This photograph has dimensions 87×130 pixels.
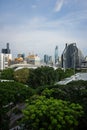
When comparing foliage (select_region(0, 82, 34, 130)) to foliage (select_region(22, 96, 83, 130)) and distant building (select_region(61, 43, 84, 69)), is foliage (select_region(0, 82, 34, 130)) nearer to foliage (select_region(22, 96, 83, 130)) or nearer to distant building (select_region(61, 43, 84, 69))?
foliage (select_region(22, 96, 83, 130))

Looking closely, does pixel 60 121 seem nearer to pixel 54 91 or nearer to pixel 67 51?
pixel 54 91

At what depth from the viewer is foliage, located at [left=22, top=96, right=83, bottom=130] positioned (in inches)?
576

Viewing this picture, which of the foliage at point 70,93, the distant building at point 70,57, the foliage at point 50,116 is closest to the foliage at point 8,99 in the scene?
the foliage at point 70,93

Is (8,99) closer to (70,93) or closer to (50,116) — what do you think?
(70,93)

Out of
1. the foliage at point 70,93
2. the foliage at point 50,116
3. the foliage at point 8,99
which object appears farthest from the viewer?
the foliage at point 8,99

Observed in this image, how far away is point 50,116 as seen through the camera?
1467 centimetres

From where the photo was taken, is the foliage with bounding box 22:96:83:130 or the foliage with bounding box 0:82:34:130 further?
the foliage with bounding box 0:82:34:130

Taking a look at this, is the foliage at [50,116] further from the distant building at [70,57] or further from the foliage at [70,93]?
the distant building at [70,57]

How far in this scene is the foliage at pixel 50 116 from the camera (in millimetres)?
14633

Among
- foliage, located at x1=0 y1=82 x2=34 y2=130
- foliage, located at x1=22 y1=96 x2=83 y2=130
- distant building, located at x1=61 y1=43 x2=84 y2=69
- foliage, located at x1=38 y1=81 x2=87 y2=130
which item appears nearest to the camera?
foliage, located at x1=22 y1=96 x2=83 y2=130

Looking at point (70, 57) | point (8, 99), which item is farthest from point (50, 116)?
point (70, 57)

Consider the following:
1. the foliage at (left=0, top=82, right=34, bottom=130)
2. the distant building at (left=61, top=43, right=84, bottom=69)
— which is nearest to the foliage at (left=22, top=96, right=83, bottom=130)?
the foliage at (left=0, top=82, right=34, bottom=130)

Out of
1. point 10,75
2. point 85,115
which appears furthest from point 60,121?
point 10,75

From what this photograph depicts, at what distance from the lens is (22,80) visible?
74938 millimetres
